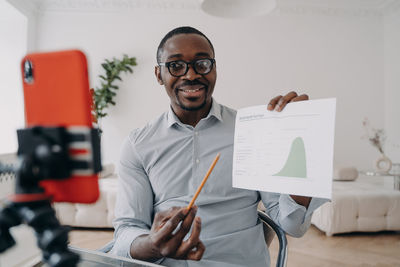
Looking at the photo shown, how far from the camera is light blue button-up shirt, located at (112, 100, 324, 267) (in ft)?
2.92

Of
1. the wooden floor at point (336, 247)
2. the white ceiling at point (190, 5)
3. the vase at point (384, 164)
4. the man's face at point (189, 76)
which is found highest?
the white ceiling at point (190, 5)

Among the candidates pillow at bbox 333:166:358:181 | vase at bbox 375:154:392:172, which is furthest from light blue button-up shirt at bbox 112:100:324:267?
vase at bbox 375:154:392:172

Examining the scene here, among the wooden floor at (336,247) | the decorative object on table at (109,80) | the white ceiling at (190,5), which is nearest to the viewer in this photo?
the wooden floor at (336,247)

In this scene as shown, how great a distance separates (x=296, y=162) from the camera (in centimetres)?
63

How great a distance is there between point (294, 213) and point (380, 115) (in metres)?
4.23

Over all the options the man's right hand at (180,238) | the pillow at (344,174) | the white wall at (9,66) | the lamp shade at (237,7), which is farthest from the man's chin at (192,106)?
the white wall at (9,66)

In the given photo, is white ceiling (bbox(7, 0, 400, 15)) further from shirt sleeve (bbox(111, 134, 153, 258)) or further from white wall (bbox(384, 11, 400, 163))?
shirt sleeve (bbox(111, 134, 153, 258))

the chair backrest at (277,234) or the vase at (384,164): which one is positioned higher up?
the chair backrest at (277,234)

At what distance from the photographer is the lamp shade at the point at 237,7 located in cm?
148

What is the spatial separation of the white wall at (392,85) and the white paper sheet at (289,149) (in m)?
4.21

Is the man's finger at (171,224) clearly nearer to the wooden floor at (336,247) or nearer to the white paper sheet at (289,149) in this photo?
the white paper sheet at (289,149)

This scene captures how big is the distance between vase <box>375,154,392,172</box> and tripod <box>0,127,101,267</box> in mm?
3876

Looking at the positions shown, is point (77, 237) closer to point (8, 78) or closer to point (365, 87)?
point (8, 78)

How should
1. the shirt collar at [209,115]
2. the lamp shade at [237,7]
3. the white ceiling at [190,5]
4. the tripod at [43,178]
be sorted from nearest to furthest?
the tripod at [43,178]
the shirt collar at [209,115]
the lamp shade at [237,7]
the white ceiling at [190,5]
